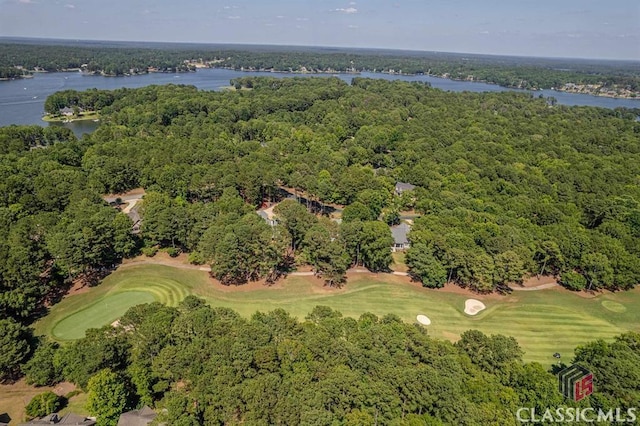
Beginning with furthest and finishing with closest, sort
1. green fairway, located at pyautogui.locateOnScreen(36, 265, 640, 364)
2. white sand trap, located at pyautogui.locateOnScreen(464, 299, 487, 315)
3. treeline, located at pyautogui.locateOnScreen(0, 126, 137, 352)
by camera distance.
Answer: white sand trap, located at pyautogui.locateOnScreen(464, 299, 487, 315), green fairway, located at pyautogui.locateOnScreen(36, 265, 640, 364), treeline, located at pyautogui.locateOnScreen(0, 126, 137, 352)

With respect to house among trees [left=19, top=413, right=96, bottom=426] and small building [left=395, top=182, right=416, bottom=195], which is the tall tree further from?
small building [left=395, top=182, right=416, bottom=195]

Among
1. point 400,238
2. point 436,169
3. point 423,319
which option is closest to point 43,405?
point 423,319

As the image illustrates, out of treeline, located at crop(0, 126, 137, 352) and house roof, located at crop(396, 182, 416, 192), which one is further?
house roof, located at crop(396, 182, 416, 192)

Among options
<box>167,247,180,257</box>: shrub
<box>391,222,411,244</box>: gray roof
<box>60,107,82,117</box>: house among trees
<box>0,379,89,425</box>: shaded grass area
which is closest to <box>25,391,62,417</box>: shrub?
<box>0,379,89,425</box>: shaded grass area

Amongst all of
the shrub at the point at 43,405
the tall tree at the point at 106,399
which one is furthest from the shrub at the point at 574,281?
the shrub at the point at 43,405

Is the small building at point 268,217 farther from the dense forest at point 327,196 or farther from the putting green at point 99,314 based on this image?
the putting green at point 99,314

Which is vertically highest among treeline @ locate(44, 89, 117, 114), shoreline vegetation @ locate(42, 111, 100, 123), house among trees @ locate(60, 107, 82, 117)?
treeline @ locate(44, 89, 117, 114)
